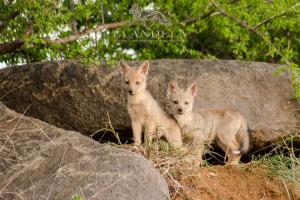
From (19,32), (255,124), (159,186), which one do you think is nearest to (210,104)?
(255,124)

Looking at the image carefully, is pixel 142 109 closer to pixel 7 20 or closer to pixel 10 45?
pixel 10 45

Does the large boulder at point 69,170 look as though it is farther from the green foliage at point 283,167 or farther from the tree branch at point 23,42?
the tree branch at point 23,42

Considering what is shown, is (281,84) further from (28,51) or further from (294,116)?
(28,51)

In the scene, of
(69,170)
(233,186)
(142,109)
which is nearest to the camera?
(69,170)

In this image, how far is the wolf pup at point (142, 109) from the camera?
970 centimetres

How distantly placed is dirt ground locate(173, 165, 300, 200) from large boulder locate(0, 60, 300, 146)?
1.85m

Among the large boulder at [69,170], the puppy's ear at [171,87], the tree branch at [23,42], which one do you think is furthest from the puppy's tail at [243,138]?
the large boulder at [69,170]

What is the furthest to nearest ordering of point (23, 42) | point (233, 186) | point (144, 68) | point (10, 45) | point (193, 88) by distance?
point (193, 88) → point (144, 68) → point (10, 45) → point (23, 42) → point (233, 186)

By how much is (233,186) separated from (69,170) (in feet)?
7.49

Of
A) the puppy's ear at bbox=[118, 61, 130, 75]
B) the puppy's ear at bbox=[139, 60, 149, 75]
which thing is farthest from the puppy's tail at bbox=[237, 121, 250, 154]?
the puppy's ear at bbox=[118, 61, 130, 75]

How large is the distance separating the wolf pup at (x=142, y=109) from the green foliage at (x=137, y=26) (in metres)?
0.56

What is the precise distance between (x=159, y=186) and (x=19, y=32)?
14.1 ft

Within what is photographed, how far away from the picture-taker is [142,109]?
970 cm

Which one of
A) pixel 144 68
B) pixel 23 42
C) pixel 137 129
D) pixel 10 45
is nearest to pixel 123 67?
pixel 144 68
